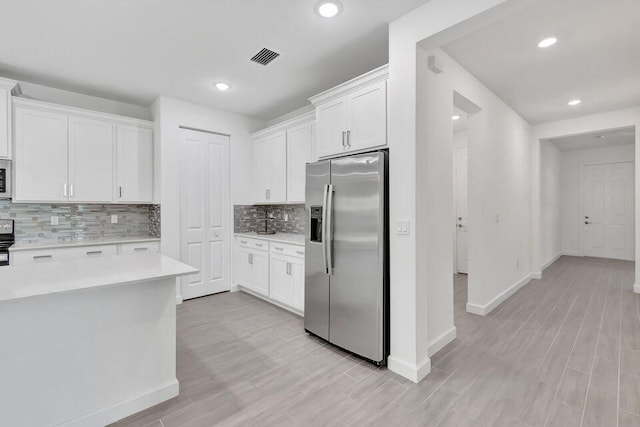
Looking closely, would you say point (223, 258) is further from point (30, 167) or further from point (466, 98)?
point (466, 98)

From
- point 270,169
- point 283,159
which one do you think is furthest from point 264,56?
point 270,169

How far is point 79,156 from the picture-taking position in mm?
3641

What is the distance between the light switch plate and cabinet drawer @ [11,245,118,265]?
3398 millimetres

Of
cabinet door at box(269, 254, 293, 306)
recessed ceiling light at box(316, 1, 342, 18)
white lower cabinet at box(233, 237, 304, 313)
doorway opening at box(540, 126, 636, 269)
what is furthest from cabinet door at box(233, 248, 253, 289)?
doorway opening at box(540, 126, 636, 269)

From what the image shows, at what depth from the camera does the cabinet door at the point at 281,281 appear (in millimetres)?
3566

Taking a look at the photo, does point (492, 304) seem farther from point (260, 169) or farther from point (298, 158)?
point (260, 169)

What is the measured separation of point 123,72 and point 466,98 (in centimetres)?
369

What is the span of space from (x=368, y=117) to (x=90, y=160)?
3.47 metres

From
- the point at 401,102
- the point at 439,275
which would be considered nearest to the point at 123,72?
the point at 401,102

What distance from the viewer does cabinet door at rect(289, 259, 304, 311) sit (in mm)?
3381

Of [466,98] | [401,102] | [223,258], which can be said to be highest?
[466,98]

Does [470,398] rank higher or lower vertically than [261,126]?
lower

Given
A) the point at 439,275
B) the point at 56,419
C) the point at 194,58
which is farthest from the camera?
the point at 194,58

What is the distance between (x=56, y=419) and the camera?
5.49ft
